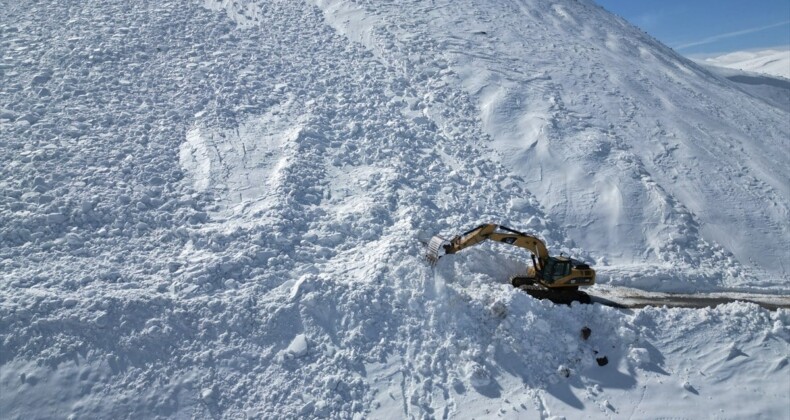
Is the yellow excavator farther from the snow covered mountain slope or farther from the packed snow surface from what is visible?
the snow covered mountain slope

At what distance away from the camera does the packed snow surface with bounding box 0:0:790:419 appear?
30.8 ft

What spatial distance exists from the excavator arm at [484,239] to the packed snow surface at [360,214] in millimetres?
408

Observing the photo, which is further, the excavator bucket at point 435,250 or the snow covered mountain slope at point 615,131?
the snow covered mountain slope at point 615,131

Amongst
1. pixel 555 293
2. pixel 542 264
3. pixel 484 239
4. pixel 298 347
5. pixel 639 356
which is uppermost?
pixel 484 239

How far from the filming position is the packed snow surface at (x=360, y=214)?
940 centimetres

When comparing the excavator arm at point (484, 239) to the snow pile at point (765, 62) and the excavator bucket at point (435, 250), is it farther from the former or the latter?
the snow pile at point (765, 62)

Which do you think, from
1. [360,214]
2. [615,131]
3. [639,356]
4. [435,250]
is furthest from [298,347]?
[615,131]

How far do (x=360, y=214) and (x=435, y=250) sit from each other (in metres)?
2.77

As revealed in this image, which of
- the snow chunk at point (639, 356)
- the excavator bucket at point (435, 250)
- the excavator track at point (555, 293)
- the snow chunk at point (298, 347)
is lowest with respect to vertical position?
the snow chunk at point (298, 347)

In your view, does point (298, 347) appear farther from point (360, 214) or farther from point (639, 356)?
point (639, 356)

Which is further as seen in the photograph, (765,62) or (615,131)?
(765,62)

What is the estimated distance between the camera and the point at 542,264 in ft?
36.1

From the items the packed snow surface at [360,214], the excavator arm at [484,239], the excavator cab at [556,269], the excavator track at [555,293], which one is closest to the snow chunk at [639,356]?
the packed snow surface at [360,214]

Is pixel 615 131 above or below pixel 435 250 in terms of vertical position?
above
